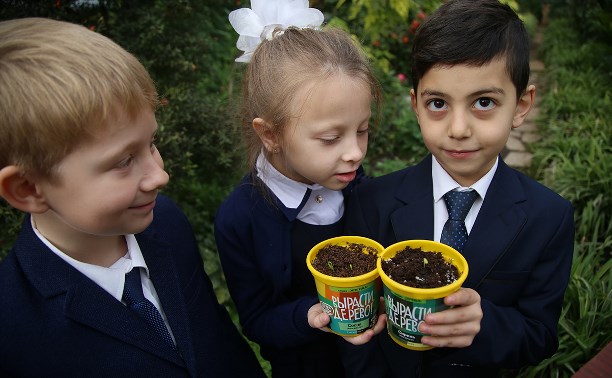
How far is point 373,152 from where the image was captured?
18.9 ft

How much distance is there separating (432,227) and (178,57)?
252 cm

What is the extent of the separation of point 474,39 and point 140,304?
4.46ft

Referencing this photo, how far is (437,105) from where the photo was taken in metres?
1.59

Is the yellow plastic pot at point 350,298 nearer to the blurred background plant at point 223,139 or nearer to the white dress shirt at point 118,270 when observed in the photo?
the white dress shirt at point 118,270

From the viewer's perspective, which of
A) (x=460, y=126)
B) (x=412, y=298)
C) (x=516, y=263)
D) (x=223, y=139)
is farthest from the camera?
(x=223, y=139)

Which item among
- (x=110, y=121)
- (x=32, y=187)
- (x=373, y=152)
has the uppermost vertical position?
(x=110, y=121)

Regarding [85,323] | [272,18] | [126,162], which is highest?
[272,18]

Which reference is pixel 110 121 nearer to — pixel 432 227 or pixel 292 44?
pixel 292 44

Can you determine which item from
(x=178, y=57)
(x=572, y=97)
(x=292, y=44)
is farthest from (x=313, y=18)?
(x=572, y=97)

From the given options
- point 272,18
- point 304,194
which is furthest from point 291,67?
point 304,194

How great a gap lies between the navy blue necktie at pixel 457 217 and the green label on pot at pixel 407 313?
404 millimetres

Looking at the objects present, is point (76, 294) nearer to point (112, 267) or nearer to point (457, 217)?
point (112, 267)

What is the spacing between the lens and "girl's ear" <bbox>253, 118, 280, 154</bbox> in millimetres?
1759

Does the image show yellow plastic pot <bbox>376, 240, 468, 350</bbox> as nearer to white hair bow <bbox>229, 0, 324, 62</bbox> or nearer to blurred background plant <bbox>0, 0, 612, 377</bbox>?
white hair bow <bbox>229, 0, 324, 62</bbox>
